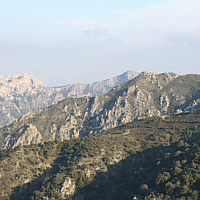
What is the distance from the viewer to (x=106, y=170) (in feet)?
458

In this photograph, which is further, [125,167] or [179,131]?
[179,131]

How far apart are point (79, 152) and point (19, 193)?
39.9m

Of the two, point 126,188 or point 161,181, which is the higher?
point 161,181

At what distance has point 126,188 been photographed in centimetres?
11744

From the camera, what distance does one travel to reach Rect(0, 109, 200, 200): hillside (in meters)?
104

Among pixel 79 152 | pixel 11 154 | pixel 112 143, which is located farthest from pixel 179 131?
pixel 11 154

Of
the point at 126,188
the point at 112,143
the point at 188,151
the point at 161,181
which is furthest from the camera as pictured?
the point at 112,143

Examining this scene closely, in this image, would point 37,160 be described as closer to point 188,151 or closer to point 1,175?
point 1,175

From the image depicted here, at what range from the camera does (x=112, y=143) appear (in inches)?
6599

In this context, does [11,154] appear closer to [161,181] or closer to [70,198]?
[70,198]

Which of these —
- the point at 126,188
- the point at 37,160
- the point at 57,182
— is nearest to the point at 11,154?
the point at 37,160

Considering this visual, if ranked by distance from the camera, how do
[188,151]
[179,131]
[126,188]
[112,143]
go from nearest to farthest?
[126,188], [188,151], [112,143], [179,131]

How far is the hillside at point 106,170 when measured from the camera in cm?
10412

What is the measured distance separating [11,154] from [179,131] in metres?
101
